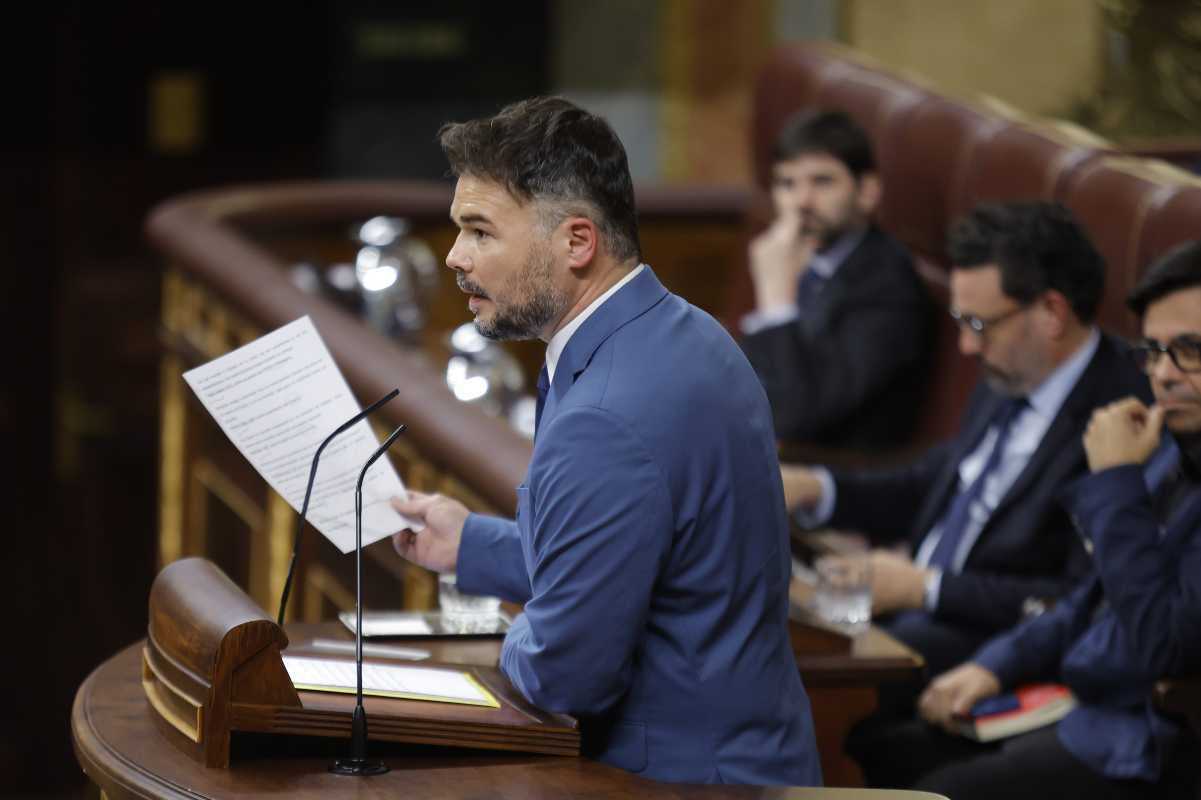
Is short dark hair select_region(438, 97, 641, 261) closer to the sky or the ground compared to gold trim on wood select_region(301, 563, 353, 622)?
closer to the sky

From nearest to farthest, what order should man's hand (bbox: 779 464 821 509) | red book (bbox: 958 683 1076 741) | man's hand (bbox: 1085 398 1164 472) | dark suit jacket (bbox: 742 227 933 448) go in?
man's hand (bbox: 1085 398 1164 472), red book (bbox: 958 683 1076 741), man's hand (bbox: 779 464 821 509), dark suit jacket (bbox: 742 227 933 448)

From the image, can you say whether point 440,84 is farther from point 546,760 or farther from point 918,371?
point 546,760

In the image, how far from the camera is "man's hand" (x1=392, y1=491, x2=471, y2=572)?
2.05 m

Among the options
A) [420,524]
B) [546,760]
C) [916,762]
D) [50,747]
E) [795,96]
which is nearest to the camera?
[546,760]

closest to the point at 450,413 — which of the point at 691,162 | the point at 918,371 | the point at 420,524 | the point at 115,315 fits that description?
the point at 420,524

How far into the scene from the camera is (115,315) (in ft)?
24.8

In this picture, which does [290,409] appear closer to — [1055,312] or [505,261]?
[505,261]

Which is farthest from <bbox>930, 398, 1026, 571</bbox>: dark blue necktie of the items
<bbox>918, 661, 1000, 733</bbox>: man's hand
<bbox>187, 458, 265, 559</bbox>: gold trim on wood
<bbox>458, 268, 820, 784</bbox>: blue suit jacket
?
<bbox>187, 458, 265, 559</bbox>: gold trim on wood

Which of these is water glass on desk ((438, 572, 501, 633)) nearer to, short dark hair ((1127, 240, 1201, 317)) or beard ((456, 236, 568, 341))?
beard ((456, 236, 568, 341))

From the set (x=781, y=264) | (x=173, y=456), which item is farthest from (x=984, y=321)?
(x=173, y=456)

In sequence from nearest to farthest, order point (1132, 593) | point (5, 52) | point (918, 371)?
point (1132, 593) < point (918, 371) < point (5, 52)

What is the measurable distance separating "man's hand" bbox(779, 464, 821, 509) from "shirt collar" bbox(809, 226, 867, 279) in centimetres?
78

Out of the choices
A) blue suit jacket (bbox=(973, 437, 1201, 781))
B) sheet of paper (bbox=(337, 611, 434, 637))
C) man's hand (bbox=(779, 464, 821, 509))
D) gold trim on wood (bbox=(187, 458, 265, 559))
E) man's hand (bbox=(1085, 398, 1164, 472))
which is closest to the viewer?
sheet of paper (bbox=(337, 611, 434, 637))

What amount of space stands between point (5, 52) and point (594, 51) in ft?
7.75
